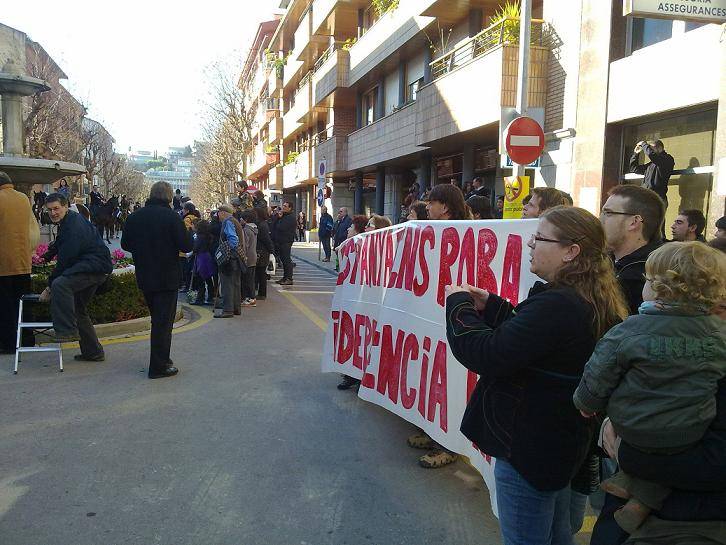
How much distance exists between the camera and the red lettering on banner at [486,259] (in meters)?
3.50

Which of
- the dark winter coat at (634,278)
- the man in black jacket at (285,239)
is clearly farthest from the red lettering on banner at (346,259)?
the man in black jacket at (285,239)

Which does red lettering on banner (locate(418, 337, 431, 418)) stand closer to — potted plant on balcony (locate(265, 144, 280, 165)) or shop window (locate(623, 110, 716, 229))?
shop window (locate(623, 110, 716, 229))

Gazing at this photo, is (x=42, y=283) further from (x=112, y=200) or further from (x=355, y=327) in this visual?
(x=112, y=200)

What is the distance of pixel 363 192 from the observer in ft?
95.9

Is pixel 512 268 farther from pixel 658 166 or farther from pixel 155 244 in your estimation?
pixel 658 166

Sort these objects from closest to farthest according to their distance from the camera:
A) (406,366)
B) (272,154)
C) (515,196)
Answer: (406,366), (515,196), (272,154)

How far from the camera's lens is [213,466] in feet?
12.9

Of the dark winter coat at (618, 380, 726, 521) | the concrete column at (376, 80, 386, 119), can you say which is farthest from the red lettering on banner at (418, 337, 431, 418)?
the concrete column at (376, 80, 386, 119)

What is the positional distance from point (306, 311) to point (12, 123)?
604 cm

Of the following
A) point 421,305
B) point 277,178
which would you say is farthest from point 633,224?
point 277,178

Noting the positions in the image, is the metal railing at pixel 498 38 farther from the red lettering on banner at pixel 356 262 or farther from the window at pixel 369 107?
the window at pixel 369 107

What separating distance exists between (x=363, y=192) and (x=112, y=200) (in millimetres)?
12203

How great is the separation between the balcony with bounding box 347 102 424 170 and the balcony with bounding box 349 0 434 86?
2.14 meters

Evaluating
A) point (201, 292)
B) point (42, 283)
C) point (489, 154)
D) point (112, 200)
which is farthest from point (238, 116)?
point (42, 283)
